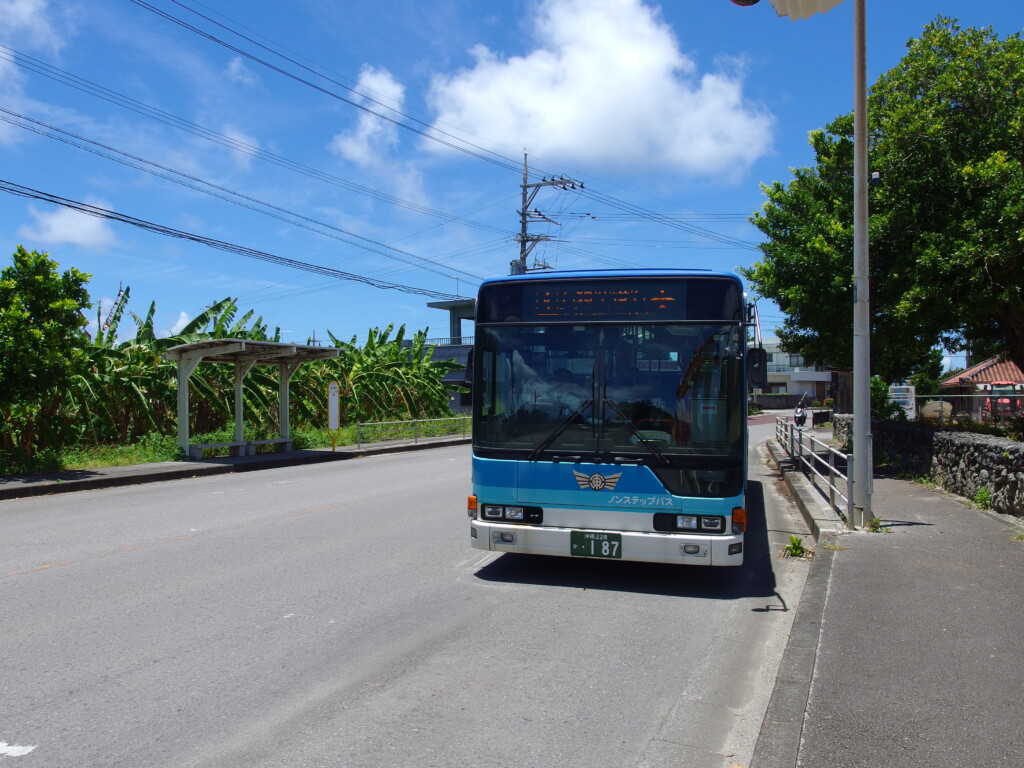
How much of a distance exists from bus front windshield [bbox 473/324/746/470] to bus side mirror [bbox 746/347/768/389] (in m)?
0.65

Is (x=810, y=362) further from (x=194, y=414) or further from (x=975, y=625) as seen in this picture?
→ (x=194, y=414)

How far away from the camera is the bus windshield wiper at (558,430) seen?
7203 millimetres

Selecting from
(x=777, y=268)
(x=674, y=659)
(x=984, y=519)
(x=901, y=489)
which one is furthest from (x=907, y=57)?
(x=674, y=659)

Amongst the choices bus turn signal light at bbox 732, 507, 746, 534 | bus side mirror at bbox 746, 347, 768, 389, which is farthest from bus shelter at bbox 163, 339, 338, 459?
bus turn signal light at bbox 732, 507, 746, 534

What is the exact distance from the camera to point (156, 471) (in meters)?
17.2

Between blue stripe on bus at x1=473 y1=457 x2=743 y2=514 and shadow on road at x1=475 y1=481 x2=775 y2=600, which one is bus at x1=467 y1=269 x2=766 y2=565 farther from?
shadow on road at x1=475 y1=481 x2=775 y2=600

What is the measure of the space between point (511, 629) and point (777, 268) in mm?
13024

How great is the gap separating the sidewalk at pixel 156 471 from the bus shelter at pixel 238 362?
0.45 meters

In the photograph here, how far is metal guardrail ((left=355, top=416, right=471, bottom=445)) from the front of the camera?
26.6 metres

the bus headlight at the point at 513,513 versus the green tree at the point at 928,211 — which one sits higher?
the green tree at the point at 928,211

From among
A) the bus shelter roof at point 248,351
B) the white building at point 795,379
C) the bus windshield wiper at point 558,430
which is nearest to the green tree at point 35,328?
the bus shelter roof at point 248,351

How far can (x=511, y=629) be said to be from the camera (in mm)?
6125

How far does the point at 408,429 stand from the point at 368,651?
23459mm

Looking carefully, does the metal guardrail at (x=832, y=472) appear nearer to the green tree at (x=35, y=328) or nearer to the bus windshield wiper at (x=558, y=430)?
the bus windshield wiper at (x=558, y=430)
